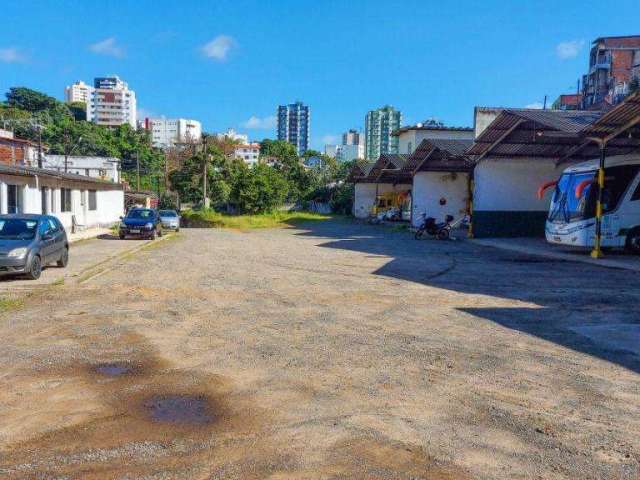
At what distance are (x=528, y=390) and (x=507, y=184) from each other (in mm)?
23600

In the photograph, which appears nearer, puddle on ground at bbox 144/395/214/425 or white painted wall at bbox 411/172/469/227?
puddle on ground at bbox 144/395/214/425

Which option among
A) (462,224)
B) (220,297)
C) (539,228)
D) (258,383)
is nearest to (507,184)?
(539,228)

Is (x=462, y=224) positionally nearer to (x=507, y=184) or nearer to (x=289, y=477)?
(x=507, y=184)

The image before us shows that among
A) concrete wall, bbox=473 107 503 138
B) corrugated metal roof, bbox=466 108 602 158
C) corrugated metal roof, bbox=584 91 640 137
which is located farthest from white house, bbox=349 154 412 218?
corrugated metal roof, bbox=584 91 640 137

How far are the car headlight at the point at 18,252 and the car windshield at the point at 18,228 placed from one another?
0.67 metres

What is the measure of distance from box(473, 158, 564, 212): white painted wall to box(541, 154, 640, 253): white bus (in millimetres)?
7884

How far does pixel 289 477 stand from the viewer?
144 inches

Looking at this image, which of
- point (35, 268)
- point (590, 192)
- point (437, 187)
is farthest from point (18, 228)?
point (437, 187)

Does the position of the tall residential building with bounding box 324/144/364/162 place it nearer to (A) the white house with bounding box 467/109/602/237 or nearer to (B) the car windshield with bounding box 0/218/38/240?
(A) the white house with bounding box 467/109/602/237

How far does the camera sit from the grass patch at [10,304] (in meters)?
9.52

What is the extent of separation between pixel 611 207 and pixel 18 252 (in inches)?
695

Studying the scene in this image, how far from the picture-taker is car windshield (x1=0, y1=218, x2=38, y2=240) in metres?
13.2

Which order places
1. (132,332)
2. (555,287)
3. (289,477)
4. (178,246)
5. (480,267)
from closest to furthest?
(289,477)
(132,332)
(555,287)
(480,267)
(178,246)

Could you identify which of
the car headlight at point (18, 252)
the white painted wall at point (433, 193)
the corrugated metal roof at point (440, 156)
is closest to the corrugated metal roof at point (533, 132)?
the corrugated metal roof at point (440, 156)
